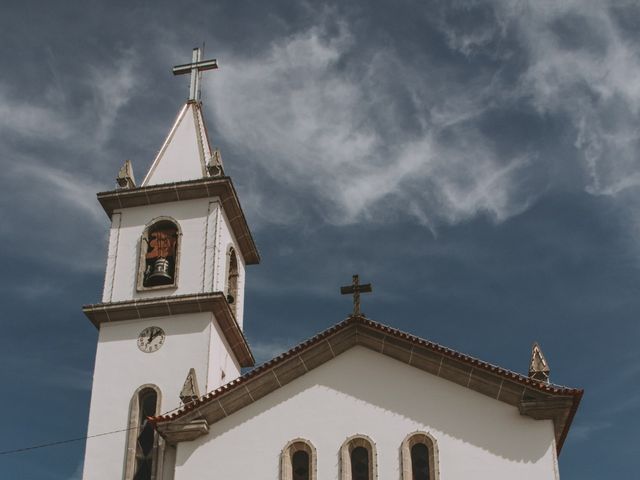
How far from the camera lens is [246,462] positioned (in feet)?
71.6

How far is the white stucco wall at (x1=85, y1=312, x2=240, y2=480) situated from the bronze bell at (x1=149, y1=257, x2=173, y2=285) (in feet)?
4.53

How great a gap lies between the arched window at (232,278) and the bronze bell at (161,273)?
2194 mm

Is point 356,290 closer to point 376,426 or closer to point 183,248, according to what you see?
point 376,426

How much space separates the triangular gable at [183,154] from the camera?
30.2 metres

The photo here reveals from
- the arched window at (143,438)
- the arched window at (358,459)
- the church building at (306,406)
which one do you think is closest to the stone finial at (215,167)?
the church building at (306,406)

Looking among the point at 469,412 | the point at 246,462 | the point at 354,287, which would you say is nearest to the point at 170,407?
the point at 246,462

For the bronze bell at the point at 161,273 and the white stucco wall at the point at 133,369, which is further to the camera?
the bronze bell at the point at 161,273

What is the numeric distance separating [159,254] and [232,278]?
2819mm

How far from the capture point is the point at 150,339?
26.9 metres

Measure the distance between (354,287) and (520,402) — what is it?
4788mm

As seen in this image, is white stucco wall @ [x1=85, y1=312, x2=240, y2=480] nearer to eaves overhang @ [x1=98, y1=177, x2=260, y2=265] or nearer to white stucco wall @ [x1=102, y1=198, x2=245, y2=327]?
white stucco wall @ [x1=102, y1=198, x2=245, y2=327]

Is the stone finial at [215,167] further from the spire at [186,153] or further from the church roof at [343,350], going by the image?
the church roof at [343,350]

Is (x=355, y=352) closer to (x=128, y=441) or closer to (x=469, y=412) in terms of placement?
(x=469, y=412)

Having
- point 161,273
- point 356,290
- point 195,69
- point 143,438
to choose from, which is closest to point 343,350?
point 356,290
